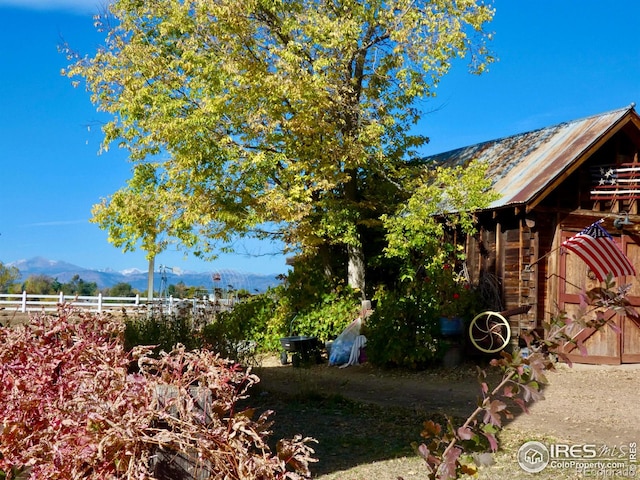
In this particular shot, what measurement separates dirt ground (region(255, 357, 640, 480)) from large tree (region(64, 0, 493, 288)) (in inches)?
137

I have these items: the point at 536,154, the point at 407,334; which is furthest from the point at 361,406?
the point at 536,154

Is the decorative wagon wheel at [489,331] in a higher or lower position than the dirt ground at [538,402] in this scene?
higher

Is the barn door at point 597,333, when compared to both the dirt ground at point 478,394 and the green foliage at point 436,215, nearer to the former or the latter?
the dirt ground at point 478,394

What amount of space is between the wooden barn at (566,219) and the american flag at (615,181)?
0.02m

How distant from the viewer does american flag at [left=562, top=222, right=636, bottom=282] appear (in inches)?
528

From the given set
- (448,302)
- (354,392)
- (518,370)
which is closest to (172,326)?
(354,392)

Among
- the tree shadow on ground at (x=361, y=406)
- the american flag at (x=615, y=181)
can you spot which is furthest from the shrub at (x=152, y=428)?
the american flag at (x=615, y=181)

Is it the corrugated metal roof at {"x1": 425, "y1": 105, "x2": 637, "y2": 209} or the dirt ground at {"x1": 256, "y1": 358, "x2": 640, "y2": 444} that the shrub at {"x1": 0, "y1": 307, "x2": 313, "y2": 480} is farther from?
the corrugated metal roof at {"x1": 425, "y1": 105, "x2": 637, "y2": 209}

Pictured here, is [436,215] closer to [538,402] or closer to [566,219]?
[566,219]

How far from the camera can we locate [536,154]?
15.8 metres

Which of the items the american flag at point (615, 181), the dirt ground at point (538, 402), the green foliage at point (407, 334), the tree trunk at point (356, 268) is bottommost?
the dirt ground at point (538, 402)

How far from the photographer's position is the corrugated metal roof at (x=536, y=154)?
13.7 metres

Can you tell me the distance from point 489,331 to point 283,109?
627 cm

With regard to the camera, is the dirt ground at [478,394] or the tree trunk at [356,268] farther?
the tree trunk at [356,268]
